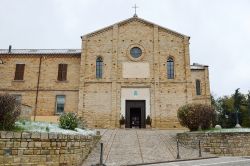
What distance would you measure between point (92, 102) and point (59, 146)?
15380 mm

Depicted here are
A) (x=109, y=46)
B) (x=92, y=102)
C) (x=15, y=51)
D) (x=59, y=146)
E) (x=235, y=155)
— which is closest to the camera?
(x=59, y=146)

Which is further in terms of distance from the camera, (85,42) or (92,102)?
(85,42)

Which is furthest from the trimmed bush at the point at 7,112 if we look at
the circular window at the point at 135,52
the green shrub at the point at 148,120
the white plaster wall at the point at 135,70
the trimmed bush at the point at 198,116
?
the circular window at the point at 135,52

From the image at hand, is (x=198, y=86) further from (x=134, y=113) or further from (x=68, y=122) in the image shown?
(x=68, y=122)

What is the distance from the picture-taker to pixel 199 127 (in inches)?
685

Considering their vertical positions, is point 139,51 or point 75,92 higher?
point 139,51

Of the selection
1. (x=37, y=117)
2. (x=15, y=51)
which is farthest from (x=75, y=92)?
(x=15, y=51)

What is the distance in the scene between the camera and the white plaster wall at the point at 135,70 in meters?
26.5

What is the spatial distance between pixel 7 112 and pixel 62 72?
18025mm

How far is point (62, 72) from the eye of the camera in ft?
91.0

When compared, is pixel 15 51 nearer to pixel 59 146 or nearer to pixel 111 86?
pixel 111 86

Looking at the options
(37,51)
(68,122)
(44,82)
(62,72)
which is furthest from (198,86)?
(68,122)

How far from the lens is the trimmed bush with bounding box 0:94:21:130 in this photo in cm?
986

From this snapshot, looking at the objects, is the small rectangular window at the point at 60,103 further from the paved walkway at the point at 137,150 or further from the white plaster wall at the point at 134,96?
the paved walkway at the point at 137,150
